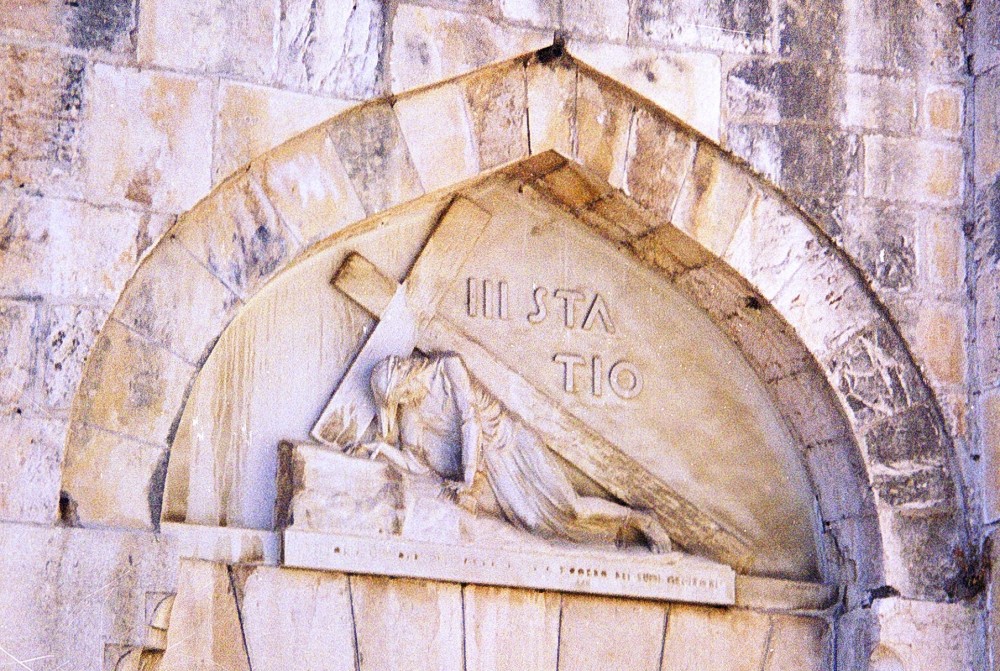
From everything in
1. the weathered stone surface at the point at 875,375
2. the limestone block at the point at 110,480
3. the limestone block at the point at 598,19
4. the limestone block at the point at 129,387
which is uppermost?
the limestone block at the point at 598,19

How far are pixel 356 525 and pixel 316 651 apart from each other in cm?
44

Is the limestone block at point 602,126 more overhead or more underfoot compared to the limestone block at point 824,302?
more overhead

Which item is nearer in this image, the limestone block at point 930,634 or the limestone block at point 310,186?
the limestone block at point 310,186

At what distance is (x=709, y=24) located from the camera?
297 inches

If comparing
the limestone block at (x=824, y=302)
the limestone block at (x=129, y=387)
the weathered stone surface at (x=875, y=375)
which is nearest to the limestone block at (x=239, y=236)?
the limestone block at (x=129, y=387)

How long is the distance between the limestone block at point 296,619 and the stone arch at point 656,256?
599 mm

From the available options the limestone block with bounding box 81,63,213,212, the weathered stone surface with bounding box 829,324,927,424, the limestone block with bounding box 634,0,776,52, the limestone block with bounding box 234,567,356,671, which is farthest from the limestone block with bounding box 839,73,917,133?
the limestone block with bounding box 234,567,356,671

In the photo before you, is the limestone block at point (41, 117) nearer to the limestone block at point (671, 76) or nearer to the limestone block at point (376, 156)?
the limestone block at point (376, 156)

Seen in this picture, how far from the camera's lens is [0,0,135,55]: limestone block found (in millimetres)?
6672

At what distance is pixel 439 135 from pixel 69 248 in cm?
136

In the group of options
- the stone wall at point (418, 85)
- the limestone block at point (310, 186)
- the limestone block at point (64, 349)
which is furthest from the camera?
the limestone block at point (310, 186)

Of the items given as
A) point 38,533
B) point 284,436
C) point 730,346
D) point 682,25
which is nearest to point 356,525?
point 284,436

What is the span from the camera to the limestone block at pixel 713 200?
24.4 feet

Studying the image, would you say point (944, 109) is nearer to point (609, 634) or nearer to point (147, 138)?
point (609, 634)
